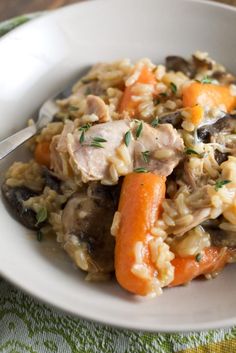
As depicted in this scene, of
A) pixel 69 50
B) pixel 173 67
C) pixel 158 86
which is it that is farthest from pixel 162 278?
pixel 69 50

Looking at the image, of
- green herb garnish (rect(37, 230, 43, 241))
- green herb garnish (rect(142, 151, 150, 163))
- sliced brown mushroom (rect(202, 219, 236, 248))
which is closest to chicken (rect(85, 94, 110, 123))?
green herb garnish (rect(142, 151, 150, 163))

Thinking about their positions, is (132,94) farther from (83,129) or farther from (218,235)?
(218,235)

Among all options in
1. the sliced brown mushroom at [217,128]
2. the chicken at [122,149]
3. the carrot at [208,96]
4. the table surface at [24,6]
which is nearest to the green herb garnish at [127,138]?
the chicken at [122,149]

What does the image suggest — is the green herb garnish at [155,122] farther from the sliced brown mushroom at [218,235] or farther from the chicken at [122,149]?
the sliced brown mushroom at [218,235]

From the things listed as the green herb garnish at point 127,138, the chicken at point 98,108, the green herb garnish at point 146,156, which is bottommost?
the green herb garnish at point 146,156

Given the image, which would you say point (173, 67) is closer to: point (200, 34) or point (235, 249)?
point (200, 34)

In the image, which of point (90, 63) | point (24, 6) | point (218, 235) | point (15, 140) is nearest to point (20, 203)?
point (15, 140)
